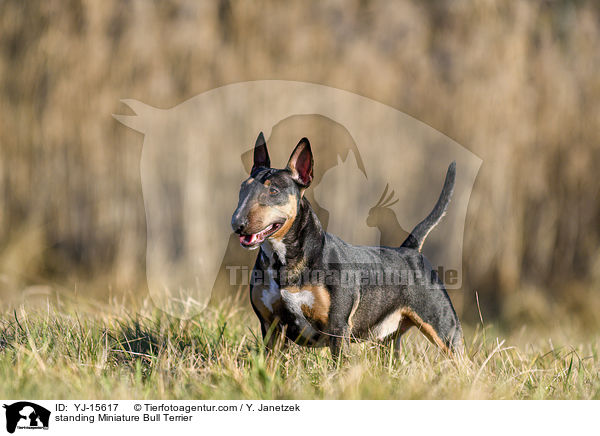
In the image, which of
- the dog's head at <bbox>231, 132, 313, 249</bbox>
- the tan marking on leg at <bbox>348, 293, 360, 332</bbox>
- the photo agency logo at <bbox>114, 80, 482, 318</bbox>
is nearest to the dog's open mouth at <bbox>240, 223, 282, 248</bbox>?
the dog's head at <bbox>231, 132, 313, 249</bbox>

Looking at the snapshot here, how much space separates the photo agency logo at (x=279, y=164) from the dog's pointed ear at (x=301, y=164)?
3.32 m

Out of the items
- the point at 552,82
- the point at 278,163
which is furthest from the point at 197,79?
the point at 552,82

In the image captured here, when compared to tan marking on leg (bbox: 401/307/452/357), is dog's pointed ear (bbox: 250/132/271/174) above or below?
above

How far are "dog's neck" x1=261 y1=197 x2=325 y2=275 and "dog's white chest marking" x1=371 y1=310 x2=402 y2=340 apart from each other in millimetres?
546

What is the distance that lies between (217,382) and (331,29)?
4.97m

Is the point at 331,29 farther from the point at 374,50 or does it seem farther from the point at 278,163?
the point at 278,163

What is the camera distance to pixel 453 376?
2.93m

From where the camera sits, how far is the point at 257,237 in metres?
2.55

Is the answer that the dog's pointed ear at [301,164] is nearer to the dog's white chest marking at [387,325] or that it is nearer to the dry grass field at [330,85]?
the dog's white chest marking at [387,325]

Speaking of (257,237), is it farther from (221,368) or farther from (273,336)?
(221,368)

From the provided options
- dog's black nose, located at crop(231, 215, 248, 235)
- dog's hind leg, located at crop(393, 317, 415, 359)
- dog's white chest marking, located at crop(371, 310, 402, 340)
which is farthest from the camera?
dog's hind leg, located at crop(393, 317, 415, 359)

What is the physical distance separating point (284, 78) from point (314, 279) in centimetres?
414

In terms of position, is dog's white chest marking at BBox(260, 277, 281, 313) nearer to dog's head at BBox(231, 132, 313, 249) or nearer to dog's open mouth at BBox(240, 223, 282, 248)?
dog's head at BBox(231, 132, 313, 249)
